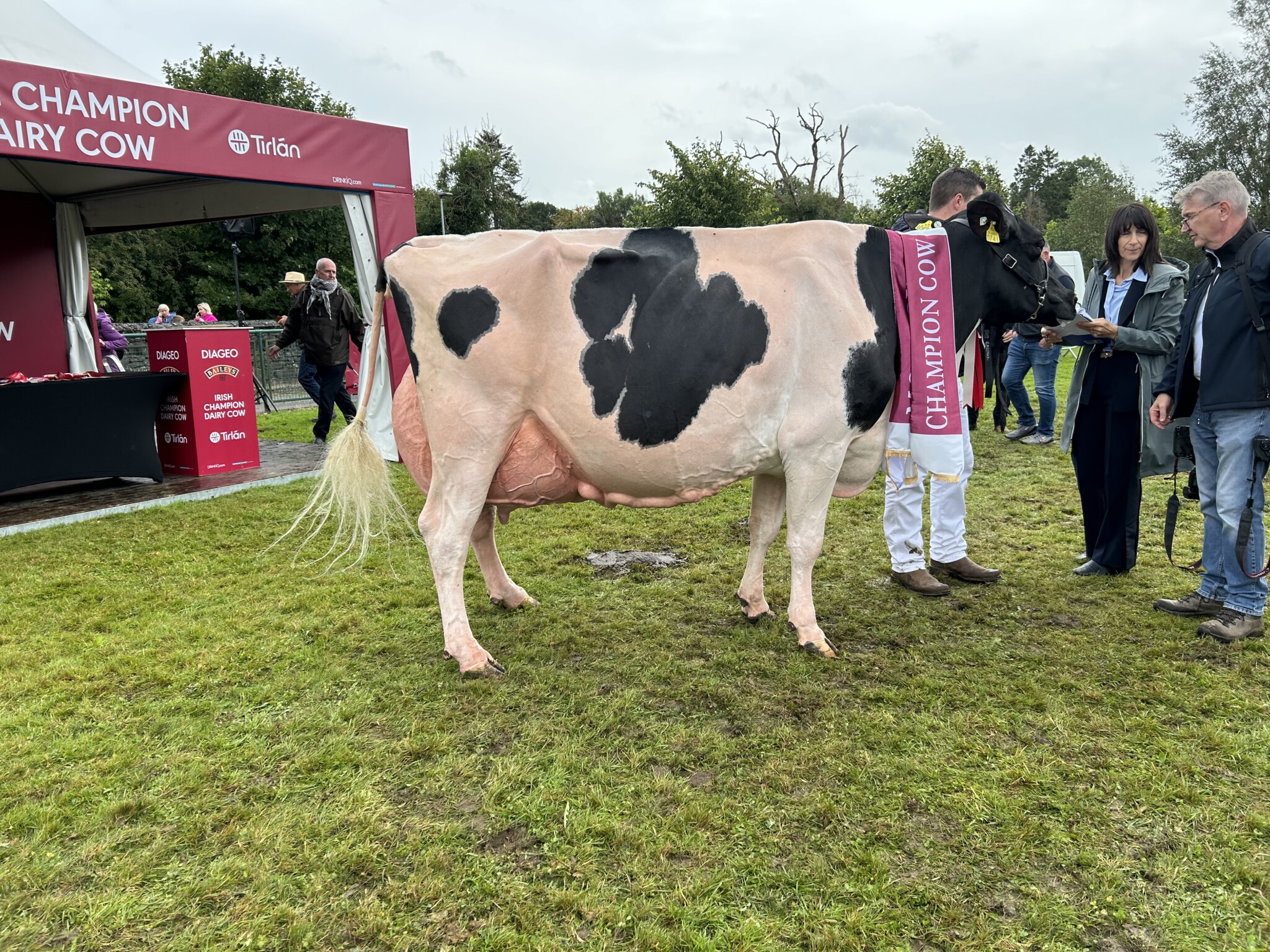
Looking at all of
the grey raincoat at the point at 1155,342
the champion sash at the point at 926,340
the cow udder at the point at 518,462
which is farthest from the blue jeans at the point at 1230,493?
the cow udder at the point at 518,462

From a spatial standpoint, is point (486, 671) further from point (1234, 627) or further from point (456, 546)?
point (1234, 627)

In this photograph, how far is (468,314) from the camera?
11.4ft

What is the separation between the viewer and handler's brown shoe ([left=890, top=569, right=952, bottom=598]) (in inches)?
178

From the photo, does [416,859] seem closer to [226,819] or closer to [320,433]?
[226,819]

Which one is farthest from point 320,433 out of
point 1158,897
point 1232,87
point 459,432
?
point 1232,87

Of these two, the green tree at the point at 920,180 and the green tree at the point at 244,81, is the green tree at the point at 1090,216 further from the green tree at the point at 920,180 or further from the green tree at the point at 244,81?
the green tree at the point at 244,81

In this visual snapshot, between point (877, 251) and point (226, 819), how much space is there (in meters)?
3.50

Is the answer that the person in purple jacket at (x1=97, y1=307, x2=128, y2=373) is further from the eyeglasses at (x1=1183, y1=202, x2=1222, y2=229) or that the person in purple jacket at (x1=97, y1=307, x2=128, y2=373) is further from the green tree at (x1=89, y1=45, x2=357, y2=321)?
the green tree at (x1=89, y1=45, x2=357, y2=321)

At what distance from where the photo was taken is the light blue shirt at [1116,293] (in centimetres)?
439

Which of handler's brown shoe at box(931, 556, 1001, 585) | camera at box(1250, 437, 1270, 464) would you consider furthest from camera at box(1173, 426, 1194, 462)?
handler's brown shoe at box(931, 556, 1001, 585)

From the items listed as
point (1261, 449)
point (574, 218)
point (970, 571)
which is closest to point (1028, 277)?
point (1261, 449)

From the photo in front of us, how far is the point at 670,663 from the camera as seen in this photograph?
3672 mm

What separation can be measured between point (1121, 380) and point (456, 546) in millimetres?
3765

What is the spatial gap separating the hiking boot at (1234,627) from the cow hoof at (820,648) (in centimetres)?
175
